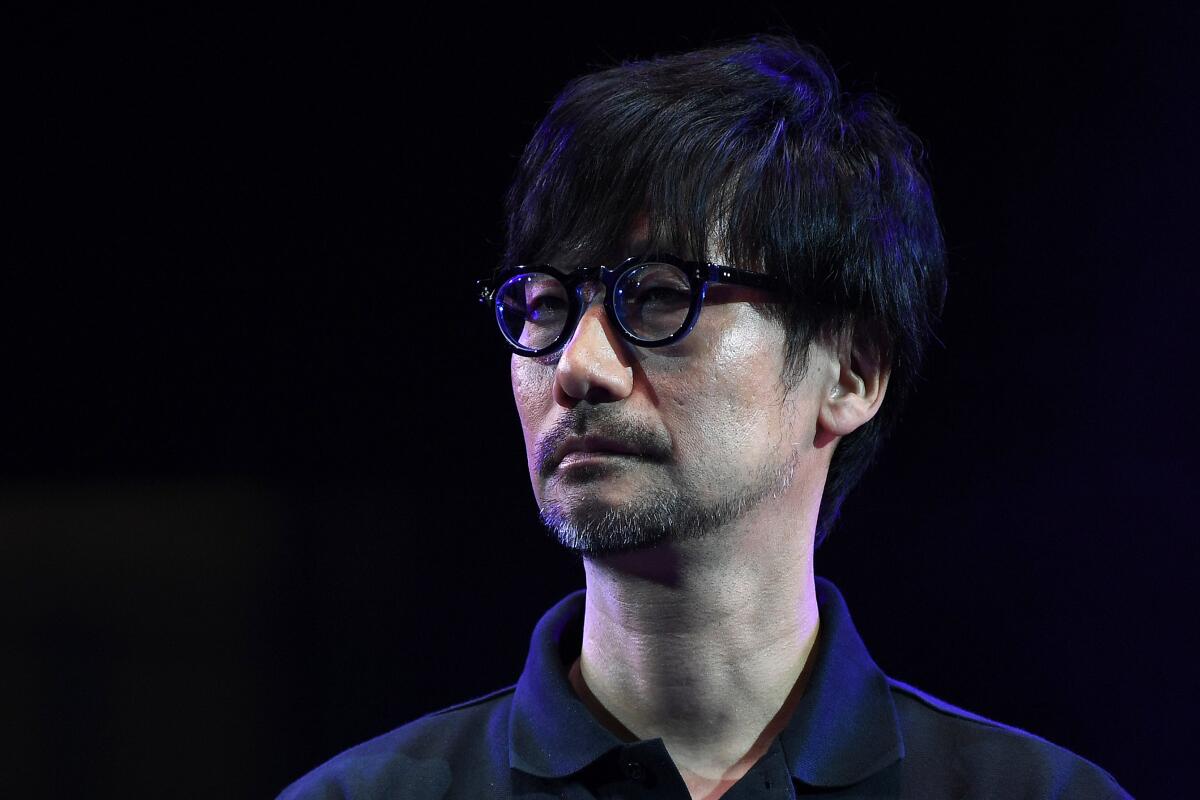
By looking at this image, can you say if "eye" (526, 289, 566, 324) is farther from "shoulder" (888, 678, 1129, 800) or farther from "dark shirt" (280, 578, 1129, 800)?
"shoulder" (888, 678, 1129, 800)

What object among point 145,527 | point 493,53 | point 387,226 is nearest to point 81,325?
point 145,527

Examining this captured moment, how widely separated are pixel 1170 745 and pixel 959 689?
0.34m

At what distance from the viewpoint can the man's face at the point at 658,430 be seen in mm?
1565

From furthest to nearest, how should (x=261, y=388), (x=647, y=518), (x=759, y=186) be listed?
(x=261, y=388), (x=759, y=186), (x=647, y=518)

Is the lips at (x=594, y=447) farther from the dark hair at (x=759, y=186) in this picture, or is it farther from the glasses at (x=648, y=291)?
the dark hair at (x=759, y=186)

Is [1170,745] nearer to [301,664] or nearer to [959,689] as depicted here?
[959,689]

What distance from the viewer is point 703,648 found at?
1.66 meters

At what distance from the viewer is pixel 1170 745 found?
208 centimetres

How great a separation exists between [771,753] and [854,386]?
518mm

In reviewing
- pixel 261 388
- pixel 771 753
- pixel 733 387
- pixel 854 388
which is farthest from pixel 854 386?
pixel 261 388

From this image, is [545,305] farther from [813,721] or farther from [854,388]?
[813,721]

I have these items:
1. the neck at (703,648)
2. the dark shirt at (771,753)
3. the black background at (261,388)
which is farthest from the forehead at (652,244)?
the black background at (261,388)

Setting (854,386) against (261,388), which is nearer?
(854,386)

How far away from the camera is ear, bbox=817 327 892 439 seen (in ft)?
5.73
